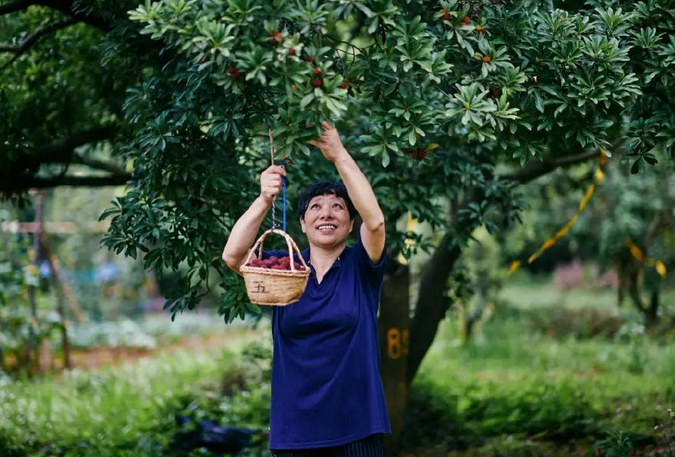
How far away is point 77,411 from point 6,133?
10.9ft

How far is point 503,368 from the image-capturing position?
9.72 metres

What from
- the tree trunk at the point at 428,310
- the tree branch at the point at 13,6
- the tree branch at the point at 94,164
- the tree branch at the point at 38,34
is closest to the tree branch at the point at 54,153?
the tree branch at the point at 94,164

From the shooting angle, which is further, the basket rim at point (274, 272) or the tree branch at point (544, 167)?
the tree branch at point (544, 167)

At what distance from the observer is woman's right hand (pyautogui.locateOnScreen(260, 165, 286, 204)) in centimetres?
292

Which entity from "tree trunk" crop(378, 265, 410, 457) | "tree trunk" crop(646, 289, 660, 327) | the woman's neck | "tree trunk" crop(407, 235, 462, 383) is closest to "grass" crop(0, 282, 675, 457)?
"tree trunk" crop(378, 265, 410, 457)

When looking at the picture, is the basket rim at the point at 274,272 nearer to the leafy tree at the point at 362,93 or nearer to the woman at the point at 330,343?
the woman at the point at 330,343

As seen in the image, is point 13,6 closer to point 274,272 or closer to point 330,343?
point 274,272

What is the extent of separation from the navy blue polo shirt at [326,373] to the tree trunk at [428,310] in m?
2.78

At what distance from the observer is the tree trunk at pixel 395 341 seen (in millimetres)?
5527

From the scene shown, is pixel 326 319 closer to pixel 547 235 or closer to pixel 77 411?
pixel 77 411

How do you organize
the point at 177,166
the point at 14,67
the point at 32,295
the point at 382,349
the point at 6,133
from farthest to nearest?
the point at 32,295 → the point at 382,349 → the point at 14,67 → the point at 6,133 → the point at 177,166

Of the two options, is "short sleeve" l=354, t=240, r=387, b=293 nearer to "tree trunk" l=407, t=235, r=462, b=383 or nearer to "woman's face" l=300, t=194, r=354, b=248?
"woman's face" l=300, t=194, r=354, b=248

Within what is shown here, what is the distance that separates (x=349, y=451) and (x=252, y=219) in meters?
0.92

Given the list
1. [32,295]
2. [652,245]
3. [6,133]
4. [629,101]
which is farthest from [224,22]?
[652,245]
